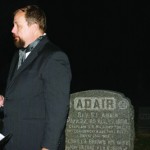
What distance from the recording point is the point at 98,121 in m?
6.07

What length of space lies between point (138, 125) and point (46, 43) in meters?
7.64

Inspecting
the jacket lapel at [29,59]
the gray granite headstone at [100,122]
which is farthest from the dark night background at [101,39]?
the jacket lapel at [29,59]

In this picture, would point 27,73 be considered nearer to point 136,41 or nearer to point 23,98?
point 23,98

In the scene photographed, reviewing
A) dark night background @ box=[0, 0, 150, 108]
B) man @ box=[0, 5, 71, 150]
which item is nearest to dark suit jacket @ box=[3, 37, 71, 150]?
man @ box=[0, 5, 71, 150]

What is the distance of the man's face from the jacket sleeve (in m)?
0.23

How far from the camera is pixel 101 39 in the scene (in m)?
32.4

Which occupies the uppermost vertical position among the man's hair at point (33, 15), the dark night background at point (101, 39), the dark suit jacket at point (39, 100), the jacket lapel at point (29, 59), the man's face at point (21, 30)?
the dark night background at point (101, 39)

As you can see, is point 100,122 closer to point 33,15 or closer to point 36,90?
point 36,90

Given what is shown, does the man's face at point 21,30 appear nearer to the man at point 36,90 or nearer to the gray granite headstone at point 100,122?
the man at point 36,90

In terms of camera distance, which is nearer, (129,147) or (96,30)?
(129,147)

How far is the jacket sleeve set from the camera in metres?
2.77

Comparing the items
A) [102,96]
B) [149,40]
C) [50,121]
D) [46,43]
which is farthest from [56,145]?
[149,40]

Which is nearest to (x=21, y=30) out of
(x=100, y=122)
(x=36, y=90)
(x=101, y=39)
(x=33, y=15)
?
(x=33, y=15)

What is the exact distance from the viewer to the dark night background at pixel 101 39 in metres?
29.2
